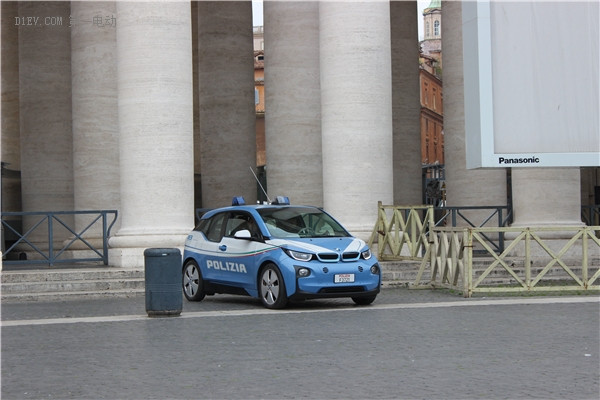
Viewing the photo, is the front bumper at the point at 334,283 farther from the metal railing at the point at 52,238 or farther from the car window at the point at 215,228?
the metal railing at the point at 52,238

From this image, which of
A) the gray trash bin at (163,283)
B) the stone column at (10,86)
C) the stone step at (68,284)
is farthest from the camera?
the stone column at (10,86)

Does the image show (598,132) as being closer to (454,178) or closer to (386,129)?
(386,129)

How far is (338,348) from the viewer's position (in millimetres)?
12664

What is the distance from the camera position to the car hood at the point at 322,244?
18281 millimetres

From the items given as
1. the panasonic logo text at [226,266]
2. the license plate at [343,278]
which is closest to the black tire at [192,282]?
the panasonic logo text at [226,266]

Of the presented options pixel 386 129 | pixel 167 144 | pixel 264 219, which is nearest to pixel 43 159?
pixel 167 144

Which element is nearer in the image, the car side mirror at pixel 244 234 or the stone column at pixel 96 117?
the car side mirror at pixel 244 234

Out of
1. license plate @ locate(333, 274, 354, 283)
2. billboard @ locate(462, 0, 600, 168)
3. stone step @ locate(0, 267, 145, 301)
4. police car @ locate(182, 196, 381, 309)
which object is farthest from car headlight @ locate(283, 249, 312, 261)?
billboard @ locate(462, 0, 600, 168)

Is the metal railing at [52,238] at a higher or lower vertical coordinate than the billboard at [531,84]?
lower

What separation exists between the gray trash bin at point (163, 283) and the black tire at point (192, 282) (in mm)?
3030

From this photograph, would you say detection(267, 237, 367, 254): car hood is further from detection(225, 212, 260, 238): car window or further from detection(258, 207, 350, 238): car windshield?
detection(225, 212, 260, 238): car window

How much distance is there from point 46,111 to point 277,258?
52.3 ft

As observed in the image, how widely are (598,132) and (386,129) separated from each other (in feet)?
17.2

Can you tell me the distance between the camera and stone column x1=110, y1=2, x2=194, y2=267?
23.4 metres
